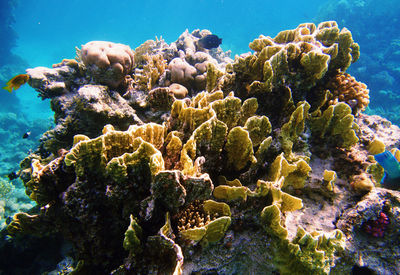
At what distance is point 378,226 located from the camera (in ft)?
7.39

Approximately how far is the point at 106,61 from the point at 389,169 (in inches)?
195

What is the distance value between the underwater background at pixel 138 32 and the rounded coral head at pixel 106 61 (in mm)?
2704

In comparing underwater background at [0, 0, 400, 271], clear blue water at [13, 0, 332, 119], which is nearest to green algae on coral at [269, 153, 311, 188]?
underwater background at [0, 0, 400, 271]

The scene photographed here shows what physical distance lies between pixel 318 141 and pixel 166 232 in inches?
111

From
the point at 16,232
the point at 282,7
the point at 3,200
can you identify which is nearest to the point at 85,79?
the point at 16,232

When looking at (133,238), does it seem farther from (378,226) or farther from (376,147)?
(376,147)

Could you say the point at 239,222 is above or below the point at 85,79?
below

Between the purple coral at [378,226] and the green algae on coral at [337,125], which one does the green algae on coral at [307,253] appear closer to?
the purple coral at [378,226]

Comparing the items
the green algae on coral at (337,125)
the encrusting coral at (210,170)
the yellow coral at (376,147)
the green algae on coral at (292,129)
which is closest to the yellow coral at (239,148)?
the encrusting coral at (210,170)

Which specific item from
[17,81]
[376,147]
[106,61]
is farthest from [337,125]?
[17,81]

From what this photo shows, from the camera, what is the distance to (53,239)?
13.6ft

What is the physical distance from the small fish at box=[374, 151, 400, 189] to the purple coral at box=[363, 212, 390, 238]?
73 centimetres

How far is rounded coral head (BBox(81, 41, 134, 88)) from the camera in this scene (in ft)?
11.7

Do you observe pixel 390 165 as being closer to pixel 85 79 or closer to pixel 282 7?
pixel 85 79
